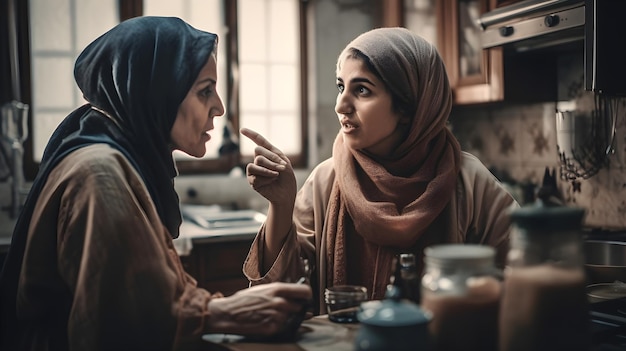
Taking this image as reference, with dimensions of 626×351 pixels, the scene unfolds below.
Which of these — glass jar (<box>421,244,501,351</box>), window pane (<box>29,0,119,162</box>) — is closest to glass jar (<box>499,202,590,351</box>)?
glass jar (<box>421,244,501,351</box>)

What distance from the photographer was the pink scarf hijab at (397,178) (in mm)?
1667

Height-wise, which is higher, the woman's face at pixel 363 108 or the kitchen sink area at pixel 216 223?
the woman's face at pixel 363 108

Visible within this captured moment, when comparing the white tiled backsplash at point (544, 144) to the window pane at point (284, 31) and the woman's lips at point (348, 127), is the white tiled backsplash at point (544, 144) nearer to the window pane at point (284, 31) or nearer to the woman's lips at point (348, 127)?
the window pane at point (284, 31)

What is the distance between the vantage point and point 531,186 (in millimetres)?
3047

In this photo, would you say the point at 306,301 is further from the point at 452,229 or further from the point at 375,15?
the point at 375,15

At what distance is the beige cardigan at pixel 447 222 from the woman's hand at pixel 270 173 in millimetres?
106

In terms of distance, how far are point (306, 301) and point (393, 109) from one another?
0.75m

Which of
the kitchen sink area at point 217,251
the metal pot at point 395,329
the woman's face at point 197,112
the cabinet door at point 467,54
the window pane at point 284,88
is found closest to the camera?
the metal pot at point 395,329

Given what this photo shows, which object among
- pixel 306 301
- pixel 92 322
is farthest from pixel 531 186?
pixel 92 322

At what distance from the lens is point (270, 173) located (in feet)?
4.83

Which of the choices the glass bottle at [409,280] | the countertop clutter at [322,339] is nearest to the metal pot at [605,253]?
the countertop clutter at [322,339]

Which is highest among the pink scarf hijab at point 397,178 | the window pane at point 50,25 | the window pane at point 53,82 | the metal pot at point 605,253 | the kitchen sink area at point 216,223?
the window pane at point 50,25

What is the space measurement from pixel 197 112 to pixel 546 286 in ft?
2.79

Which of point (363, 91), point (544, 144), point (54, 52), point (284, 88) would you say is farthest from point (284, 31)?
point (363, 91)
